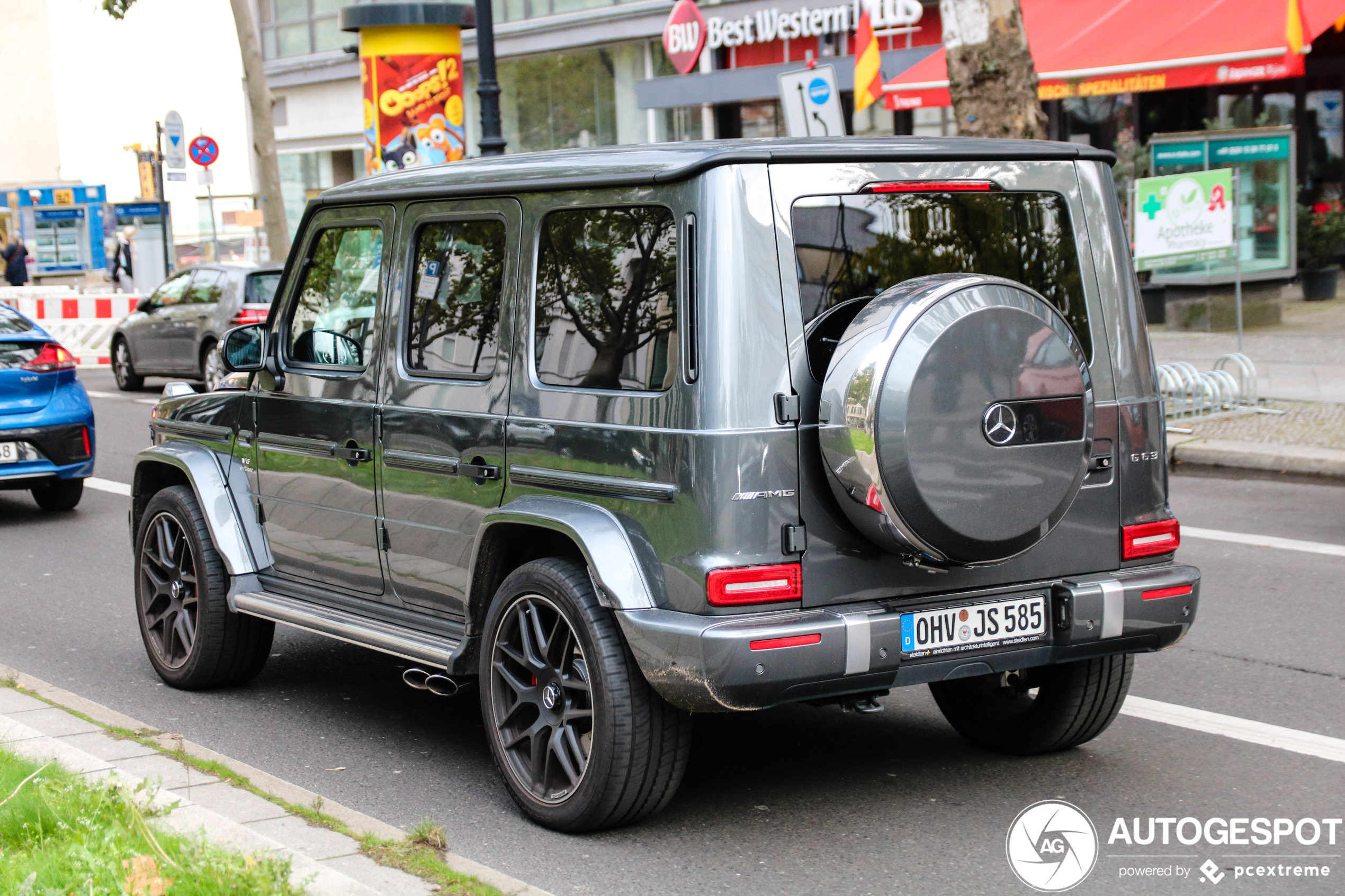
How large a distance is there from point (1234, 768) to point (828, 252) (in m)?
2.14

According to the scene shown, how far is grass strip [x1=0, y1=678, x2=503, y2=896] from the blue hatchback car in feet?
19.8

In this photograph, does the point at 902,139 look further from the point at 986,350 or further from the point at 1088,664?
the point at 1088,664

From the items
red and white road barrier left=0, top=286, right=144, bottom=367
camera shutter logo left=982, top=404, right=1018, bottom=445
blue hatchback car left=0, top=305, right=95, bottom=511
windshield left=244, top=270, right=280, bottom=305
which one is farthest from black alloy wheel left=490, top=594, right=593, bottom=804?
red and white road barrier left=0, top=286, right=144, bottom=367

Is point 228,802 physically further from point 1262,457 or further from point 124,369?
point 124,369

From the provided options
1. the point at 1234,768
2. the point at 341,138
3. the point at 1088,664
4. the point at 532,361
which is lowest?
the point at 1234,768

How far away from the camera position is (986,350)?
4086mm

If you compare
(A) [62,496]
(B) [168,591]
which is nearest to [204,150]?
(A) [62,496]

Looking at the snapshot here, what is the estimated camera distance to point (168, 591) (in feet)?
20.6

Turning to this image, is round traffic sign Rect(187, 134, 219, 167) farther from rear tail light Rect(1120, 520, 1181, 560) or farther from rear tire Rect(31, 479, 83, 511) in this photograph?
rear tail light Rect(1120, 520, 1181, 560)

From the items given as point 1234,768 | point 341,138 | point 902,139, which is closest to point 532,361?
point 902,139

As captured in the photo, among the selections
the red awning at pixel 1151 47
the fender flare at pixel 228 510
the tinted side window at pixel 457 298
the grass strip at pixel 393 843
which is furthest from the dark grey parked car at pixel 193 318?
the grass strip at pixel 393 843

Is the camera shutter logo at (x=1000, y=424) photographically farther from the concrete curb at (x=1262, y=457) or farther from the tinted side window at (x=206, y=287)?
the tinted side window at (x=206, y=287)

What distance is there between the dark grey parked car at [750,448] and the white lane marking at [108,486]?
7213mm

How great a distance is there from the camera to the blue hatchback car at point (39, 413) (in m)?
10.4
